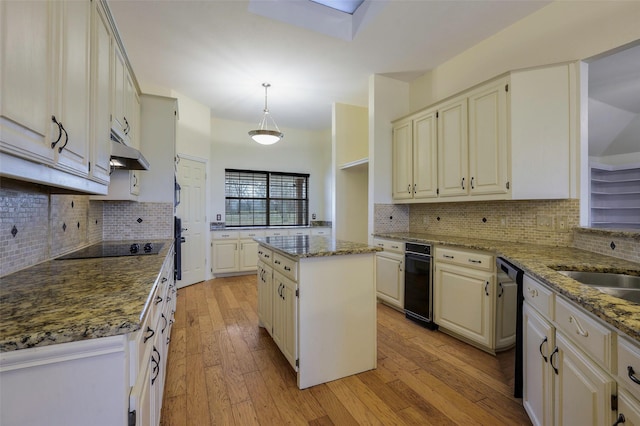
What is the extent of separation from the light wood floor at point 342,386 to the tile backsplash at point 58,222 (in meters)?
1.16

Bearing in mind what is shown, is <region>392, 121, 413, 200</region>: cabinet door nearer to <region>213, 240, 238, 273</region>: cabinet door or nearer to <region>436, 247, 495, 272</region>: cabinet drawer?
<region>436, 247, 495, 272</region>: cabinet drawer

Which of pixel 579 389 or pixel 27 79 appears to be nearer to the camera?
pixel 27 79

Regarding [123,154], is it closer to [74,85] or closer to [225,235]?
[74,85]

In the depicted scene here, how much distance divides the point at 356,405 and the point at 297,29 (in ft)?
10.5

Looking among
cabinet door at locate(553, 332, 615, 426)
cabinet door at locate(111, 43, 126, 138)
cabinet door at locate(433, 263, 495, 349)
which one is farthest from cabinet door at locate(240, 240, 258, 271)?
cabinet door at locate(553, 332, 615, 426)

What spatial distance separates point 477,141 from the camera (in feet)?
9.07

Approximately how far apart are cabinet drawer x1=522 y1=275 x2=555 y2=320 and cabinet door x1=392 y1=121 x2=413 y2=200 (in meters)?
1.96

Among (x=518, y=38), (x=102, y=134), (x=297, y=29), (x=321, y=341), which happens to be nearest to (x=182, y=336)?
(x=321, y=341)

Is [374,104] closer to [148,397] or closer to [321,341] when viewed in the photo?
[321,341]

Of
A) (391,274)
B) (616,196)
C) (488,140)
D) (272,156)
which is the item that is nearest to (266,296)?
(391,274)

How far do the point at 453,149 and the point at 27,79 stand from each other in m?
3.17

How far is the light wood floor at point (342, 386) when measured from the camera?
1.71 metres

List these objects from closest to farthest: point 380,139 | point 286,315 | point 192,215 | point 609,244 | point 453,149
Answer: point 609,244, point 286,315, point 453,149, point 380,139, point 192,215

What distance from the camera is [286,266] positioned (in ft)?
7.04
